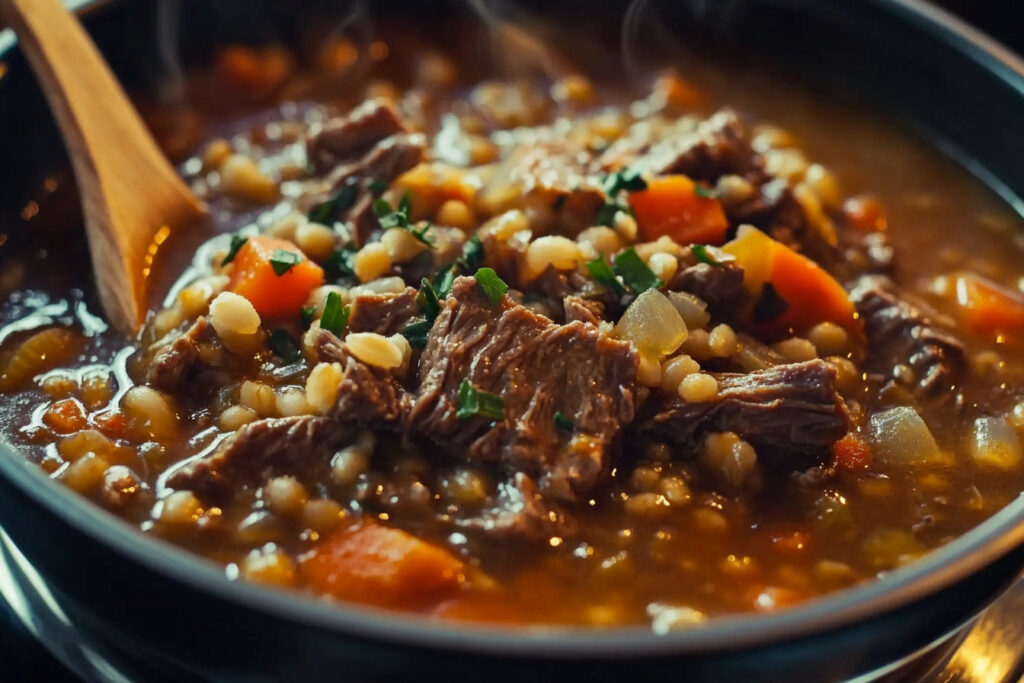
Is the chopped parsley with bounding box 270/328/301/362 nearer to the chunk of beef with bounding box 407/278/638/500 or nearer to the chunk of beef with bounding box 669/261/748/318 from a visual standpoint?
the chunk of beef with bounding box 407/278/638/500

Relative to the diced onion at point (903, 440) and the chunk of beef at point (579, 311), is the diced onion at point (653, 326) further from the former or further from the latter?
the diced onion at point (903, 440)

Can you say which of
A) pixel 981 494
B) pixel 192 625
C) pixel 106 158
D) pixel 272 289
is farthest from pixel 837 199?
pixel 192 625

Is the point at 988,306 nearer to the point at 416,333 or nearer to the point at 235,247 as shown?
the point at 416,333

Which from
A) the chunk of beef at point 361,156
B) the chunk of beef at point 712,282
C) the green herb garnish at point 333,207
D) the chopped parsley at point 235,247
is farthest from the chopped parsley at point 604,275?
the chopped parsley at point 235,247

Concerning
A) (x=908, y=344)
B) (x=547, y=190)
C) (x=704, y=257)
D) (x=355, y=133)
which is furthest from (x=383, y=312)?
(x=908, y=344)

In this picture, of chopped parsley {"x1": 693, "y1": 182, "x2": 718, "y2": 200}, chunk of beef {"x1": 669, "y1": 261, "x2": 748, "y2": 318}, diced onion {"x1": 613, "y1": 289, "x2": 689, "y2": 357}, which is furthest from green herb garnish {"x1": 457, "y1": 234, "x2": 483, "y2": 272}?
chopped parsley {"x1": 693, "y1": 182, "x2": 718, "y2": 200}

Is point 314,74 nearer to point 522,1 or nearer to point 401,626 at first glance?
point 522,1
